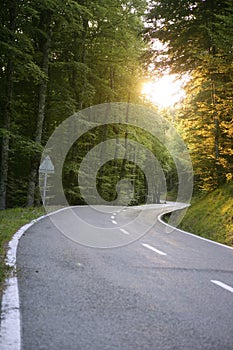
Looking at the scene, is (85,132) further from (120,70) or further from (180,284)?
(180,284)

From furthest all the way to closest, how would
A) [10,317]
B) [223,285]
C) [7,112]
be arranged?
1. [7,112]
2. [223,285]
3. [10,317]

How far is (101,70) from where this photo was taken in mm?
36312

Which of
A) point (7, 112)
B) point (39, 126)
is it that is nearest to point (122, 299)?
point (7, 112)

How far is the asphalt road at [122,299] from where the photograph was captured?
3707mm

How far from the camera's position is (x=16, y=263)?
22.7ft

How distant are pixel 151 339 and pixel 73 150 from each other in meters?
26.1

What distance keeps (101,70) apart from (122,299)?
110ft

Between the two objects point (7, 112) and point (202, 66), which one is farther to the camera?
point (7, 112)

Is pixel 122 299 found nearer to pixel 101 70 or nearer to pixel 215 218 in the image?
pixel 215 218

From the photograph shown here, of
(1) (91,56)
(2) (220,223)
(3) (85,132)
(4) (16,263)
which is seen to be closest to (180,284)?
(4) (16,263)

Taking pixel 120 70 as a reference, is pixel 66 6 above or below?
below

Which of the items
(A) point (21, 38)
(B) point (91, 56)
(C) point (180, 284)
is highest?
(B) point (91, 56)

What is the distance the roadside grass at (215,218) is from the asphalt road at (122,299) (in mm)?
4627

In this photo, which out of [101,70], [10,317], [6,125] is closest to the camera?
[10,317]
